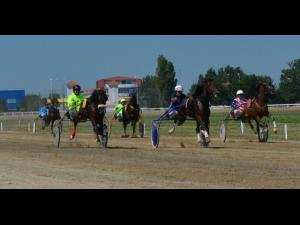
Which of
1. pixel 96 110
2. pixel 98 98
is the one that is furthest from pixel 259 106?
pixel 96 110

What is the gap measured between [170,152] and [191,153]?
2.74 feet

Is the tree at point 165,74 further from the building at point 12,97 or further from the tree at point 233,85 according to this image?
the building at point 12,97

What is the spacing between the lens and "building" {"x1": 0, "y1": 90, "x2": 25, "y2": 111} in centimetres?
10097

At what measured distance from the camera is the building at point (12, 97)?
100975 millimetres

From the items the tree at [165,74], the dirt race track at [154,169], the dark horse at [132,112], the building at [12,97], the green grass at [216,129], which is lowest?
the dirt race track at [154,169]

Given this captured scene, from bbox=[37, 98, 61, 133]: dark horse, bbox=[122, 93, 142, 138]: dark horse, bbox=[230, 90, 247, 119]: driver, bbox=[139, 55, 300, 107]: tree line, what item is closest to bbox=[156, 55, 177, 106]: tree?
bbox=[139, 55, 300, 107]: tree line

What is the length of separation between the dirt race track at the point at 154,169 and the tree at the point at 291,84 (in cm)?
8111

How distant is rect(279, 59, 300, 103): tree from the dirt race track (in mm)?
81112

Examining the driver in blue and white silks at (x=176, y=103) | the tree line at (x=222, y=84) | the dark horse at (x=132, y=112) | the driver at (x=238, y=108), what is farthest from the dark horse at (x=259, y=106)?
the tree line at (x=222, y=84)

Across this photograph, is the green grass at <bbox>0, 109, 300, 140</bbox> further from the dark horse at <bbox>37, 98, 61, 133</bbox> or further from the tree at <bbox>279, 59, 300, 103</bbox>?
the tree at <bbox>279, 59, 300, 103</bbox>

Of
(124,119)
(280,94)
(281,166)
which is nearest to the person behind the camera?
(281,166)
